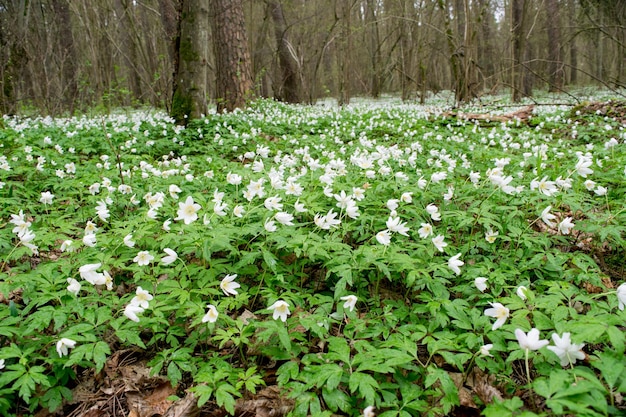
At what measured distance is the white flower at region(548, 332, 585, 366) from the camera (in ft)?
5.03

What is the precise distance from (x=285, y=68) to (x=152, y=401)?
17.0 m

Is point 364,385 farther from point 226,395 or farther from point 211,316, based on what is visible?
point 211,316

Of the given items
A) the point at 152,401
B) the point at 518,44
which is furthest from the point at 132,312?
the point at 518,44

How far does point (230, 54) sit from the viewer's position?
1083cm

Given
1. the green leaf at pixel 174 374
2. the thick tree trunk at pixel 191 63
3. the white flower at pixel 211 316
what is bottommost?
the green leaf at pixel 174 374

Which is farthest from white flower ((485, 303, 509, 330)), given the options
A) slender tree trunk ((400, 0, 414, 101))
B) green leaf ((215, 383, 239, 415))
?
slender tree trunk ((400, 0, 414, 101))

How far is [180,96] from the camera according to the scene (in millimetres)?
8016

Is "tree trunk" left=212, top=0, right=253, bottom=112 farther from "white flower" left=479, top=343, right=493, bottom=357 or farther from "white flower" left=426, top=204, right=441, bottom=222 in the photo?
"white flower" left=479, top=343, right=493, bottom=357

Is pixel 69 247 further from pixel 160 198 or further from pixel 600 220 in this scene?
pixel 600 220

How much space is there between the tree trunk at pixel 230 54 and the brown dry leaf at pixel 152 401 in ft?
31.5

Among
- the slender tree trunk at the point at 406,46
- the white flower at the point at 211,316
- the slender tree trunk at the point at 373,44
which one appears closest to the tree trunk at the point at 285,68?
the slender tree trunk at the point at 406,46

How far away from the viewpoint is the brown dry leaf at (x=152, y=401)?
191 centimetres

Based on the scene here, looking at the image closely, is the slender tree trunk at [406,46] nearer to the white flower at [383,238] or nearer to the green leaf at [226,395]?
the white flower at [383,238]

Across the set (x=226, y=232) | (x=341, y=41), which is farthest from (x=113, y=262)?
(x=341, y=41)
